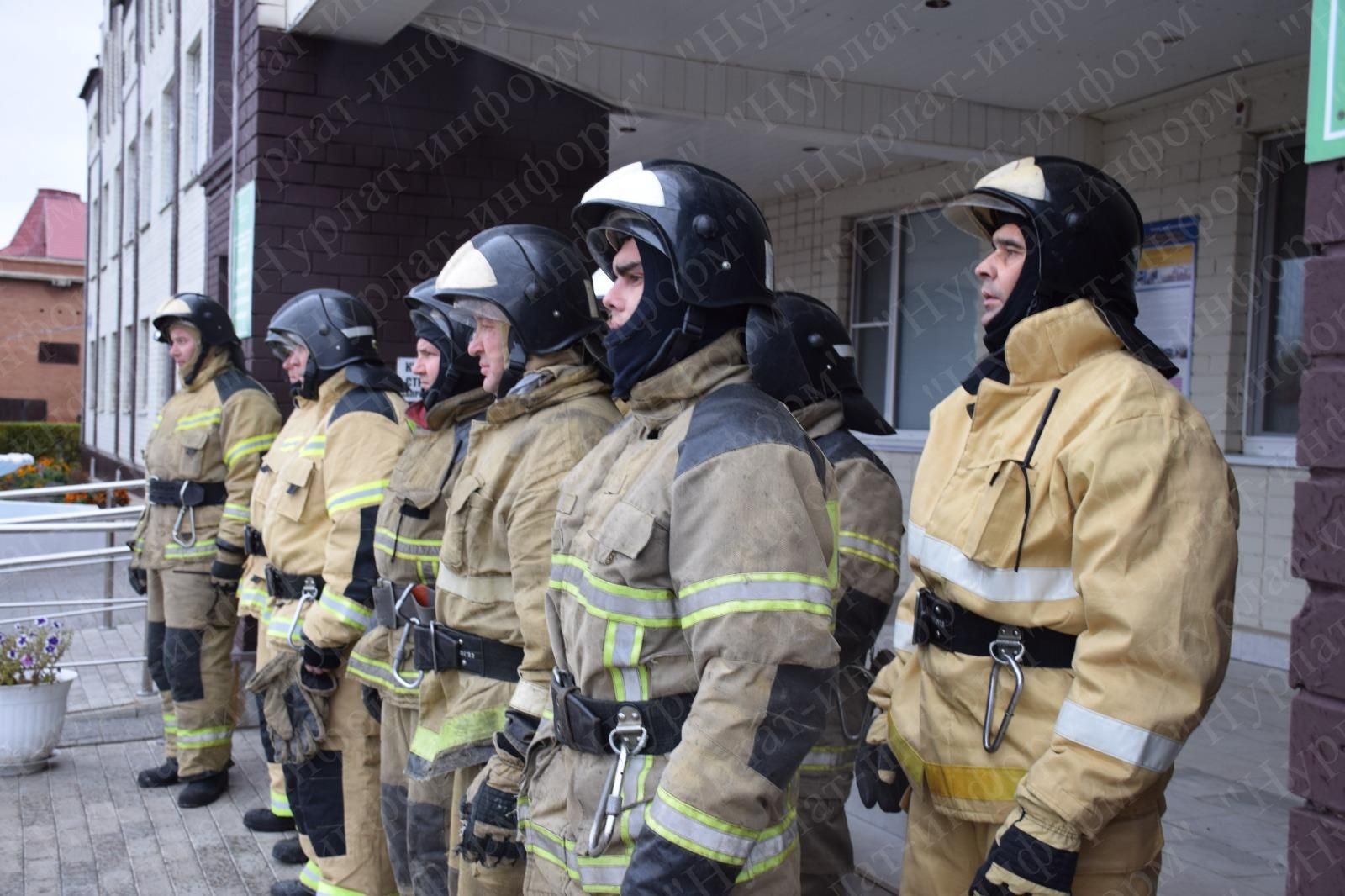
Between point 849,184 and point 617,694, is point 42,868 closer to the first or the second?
point 617,694

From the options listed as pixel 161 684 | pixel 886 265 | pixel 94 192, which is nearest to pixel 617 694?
pixel 161 684

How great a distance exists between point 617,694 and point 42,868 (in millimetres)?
3979

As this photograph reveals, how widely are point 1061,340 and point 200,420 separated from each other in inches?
192

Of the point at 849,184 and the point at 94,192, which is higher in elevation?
the point at 94,192

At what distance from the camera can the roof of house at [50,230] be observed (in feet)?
136

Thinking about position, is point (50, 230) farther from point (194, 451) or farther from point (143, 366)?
point (194, 451)

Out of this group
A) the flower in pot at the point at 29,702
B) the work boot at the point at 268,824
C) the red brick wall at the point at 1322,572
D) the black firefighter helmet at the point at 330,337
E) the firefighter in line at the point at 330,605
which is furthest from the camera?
the flower in pot at the point at 29,702

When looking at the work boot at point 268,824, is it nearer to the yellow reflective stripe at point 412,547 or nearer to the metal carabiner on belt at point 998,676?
the yellow reflective stripe at point 412,547

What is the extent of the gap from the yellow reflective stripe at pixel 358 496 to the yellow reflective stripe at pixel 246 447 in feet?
6.45

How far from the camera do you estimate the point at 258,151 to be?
7.45 m

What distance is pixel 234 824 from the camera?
18.6ft

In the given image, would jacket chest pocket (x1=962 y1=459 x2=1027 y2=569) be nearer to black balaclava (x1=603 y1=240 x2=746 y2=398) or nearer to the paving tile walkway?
black balaclava (x1=603 y1=240 x2=746 y2=398)

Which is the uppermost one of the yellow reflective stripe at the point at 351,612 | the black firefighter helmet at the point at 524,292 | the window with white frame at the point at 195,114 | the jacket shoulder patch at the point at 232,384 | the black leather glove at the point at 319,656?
the window with white frame at the point at 195,114

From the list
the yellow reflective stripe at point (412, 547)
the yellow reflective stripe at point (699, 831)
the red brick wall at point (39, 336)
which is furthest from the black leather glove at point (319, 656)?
the red brick wall at point (39, 336)
